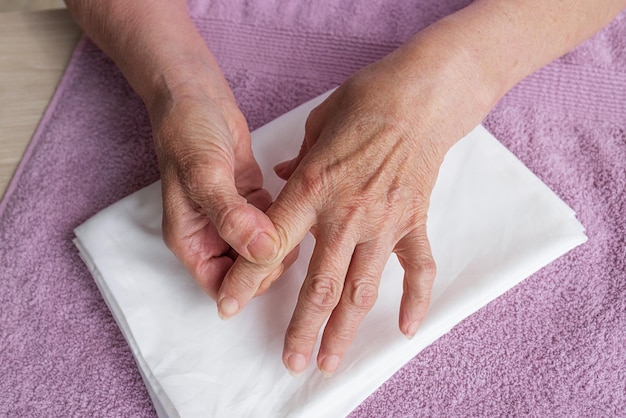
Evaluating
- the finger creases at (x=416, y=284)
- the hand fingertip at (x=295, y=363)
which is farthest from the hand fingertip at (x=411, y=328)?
the hand fingertip at (x=295, y=363)

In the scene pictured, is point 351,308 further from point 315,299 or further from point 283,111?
point 283,111

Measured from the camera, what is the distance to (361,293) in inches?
25.1

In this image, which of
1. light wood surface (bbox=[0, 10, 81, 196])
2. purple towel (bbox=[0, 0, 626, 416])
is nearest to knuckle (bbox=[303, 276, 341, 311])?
purple towel (bbox=[0, 0, 626, 416])

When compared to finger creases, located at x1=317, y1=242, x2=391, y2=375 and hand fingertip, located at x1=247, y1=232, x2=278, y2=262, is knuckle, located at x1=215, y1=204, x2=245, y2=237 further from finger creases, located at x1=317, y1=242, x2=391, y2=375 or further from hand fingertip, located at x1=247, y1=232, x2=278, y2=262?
finger creases, located at x1=317, y1=242, x2=391, y2=375

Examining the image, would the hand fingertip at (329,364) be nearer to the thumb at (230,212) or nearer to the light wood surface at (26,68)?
the thumb at (230,212)

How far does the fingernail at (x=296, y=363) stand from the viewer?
64 centimetres

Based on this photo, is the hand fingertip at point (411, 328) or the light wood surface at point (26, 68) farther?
the light wood surface at point (26, 68)

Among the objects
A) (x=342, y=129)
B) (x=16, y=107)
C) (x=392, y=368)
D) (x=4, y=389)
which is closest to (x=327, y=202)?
(x=342, y=129)

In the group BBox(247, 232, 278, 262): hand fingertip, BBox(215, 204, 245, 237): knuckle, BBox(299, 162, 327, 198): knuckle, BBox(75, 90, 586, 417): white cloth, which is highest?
BBox(299, 162, 327, 198): knuckle

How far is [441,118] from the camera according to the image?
71 centimetres

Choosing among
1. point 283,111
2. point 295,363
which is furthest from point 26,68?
point 295,363

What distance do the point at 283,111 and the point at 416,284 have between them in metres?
0.36

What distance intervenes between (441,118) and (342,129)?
0.12 metres

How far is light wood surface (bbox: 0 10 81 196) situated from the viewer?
0.88 m
